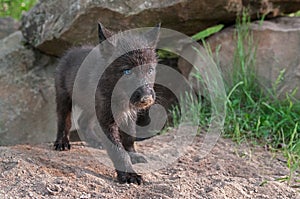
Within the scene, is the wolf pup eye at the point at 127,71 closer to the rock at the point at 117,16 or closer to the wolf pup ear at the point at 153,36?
the wolf pup ear at the point at 153,36

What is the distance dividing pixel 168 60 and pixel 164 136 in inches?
76.4

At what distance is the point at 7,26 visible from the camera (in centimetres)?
837

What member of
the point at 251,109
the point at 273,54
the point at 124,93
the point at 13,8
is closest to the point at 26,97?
the point at 13,8

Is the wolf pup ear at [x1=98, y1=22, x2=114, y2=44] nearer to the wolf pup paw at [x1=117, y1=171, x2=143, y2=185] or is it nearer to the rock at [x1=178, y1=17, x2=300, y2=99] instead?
the wolf pup paw at [x1=117, y1=171, x2=143, y2=185]

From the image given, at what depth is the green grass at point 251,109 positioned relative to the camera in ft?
19.4

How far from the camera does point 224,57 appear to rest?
→ 22.6ft

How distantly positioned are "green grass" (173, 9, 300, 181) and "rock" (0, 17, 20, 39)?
326 cm

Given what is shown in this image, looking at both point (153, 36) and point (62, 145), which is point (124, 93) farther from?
point (62, 145)

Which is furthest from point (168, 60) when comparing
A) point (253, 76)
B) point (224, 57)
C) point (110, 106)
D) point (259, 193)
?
point (259, 193)

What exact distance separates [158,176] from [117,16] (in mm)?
2226

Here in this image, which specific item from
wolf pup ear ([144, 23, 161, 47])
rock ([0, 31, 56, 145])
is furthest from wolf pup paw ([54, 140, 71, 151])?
wolf pup ear ([144, 23, 161, 47])

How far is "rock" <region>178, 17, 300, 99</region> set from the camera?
648 centimetres

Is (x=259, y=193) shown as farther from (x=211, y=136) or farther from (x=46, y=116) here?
(x=46, y=116)

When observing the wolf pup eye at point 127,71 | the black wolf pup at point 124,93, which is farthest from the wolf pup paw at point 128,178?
the wolf pup eye at point 127,71
